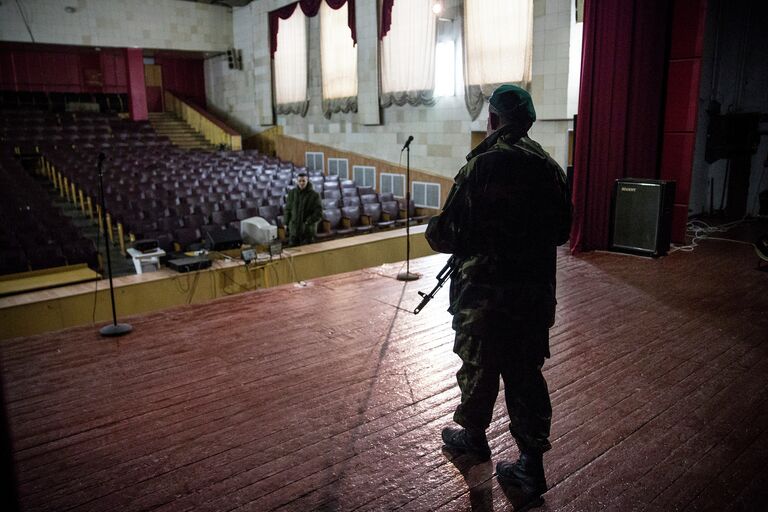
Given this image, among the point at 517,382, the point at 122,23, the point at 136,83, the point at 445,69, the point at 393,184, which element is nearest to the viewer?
the point at 517,382

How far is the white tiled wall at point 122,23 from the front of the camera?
36.8ft

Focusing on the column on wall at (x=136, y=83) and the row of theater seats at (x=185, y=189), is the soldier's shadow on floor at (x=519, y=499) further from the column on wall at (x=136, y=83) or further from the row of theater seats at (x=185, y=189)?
the column on wall at (x=136, y=83)

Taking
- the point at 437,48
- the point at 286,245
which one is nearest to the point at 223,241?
the point at 286,245

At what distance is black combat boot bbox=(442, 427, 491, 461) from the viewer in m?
1.92

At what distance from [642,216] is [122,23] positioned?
11.7m

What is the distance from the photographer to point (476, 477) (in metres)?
1.85

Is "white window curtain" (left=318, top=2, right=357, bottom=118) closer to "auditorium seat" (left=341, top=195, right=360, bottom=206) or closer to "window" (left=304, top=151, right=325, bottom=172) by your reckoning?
"window" (left=304, top=151, right=325, bottom=172)

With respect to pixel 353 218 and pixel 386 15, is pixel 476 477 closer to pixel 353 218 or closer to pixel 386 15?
pixel 353 218

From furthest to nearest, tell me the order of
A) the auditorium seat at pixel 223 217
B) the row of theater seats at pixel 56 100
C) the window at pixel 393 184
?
the row of theater seats at pixel 56 100 → the window at pixel 393 184 → the auditorium seat at pixel 223 217

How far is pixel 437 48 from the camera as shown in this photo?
8445 millimetres

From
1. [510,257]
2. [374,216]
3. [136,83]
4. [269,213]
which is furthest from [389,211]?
[136,83]

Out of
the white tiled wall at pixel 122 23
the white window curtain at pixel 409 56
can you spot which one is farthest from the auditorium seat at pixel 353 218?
the white tiled wall at pixel 122 23

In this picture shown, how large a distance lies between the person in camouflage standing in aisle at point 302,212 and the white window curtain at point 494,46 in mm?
3166

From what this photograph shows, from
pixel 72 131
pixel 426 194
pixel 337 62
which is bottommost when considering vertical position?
pixel 426 194
